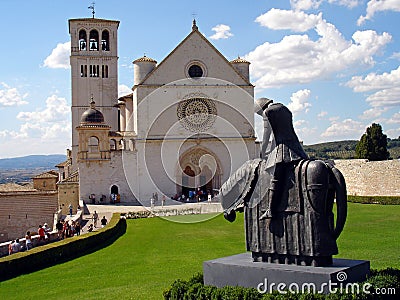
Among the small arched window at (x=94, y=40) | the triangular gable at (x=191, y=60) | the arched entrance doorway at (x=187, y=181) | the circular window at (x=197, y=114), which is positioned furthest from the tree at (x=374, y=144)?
the small arched window at (x=94, y=40)

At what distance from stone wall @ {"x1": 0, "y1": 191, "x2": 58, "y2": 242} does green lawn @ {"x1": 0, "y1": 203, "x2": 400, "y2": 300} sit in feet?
49.0

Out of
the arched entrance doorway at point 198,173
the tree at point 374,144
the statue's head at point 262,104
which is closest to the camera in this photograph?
the statue's head at point 262,104

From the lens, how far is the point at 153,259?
1535 cm

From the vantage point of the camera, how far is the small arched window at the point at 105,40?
48.5m

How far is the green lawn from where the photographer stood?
11.9m

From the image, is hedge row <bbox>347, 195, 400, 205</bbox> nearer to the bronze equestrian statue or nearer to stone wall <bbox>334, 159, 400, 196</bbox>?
stone wall <bbox>334, 159, 400, 196</bbox>

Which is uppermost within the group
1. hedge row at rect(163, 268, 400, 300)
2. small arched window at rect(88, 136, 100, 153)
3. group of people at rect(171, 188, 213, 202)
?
small arched window at rect(88, 136, 100, 153)

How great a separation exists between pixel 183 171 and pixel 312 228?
34399mm

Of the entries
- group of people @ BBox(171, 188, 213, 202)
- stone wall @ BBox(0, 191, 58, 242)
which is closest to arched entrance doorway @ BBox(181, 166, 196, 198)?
group of people @ BBox(171, 188, 213, 202)

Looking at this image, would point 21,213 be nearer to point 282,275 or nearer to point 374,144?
point 282,275

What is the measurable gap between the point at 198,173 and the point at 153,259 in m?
28.3

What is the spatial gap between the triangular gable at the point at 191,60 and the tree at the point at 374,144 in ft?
58.1

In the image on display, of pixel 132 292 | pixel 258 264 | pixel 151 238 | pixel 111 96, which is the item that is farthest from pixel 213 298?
pixel 111 96

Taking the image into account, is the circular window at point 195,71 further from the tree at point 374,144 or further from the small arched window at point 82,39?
the tree at point 374,144
